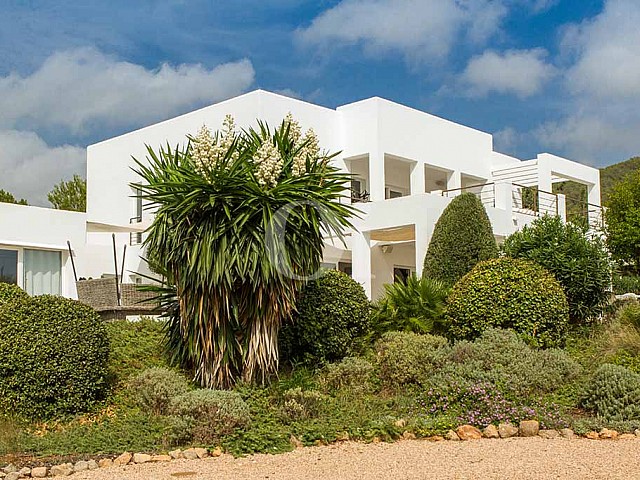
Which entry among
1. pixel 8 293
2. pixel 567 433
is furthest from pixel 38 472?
pixel 567 433

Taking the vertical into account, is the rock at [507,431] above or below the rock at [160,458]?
above

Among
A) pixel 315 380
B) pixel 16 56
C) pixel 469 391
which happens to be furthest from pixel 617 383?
pixel 16 56

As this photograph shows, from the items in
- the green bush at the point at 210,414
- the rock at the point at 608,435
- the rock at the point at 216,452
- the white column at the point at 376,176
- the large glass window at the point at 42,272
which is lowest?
the rock at the point at 216,452

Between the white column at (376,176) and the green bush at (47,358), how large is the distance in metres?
11.8

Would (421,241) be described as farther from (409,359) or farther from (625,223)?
(625,223)

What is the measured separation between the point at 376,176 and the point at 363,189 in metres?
2.12

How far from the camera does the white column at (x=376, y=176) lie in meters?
22.6

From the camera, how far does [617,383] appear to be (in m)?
11.1

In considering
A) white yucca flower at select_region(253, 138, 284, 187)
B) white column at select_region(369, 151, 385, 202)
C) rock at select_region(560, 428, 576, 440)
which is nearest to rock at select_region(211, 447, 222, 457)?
white yucca flower at select_region(253, 138, 284, 187)

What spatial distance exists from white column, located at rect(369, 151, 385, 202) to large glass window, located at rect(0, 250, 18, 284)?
9642 millimetres

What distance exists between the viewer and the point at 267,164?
11.9 metres

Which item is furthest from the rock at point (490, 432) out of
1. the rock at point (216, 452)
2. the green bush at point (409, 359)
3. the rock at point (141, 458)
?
the rock at point (141, 458)

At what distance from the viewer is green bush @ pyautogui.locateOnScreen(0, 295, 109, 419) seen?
11.4 meters

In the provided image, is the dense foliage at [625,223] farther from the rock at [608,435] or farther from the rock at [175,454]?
the rock at [175,454]
